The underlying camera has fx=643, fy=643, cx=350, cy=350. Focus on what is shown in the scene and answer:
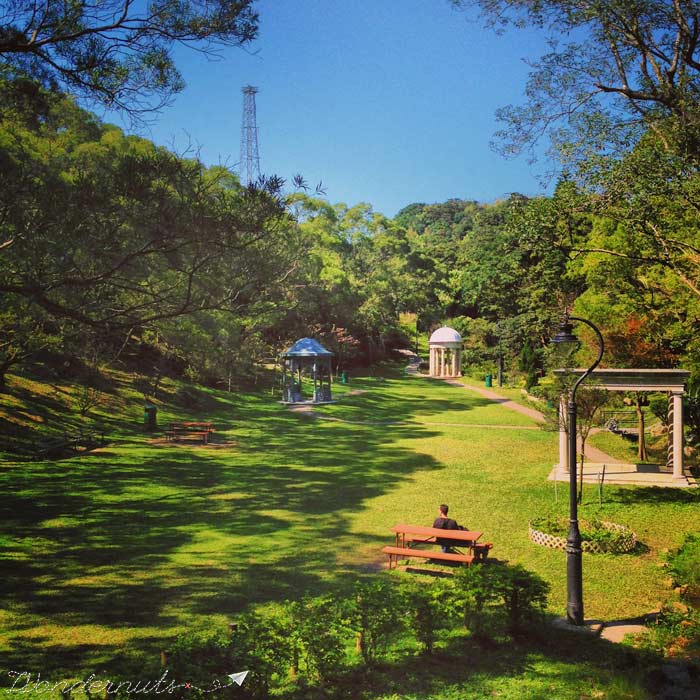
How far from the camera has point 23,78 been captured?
1052 cm

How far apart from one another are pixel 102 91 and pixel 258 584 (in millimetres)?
8178

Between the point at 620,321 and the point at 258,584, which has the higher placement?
the point at 620,321

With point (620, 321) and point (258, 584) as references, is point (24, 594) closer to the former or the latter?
point (258, 584)

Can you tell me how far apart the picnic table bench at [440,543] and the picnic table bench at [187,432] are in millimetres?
12624

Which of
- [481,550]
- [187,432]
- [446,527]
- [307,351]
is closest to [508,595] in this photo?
[481,550]

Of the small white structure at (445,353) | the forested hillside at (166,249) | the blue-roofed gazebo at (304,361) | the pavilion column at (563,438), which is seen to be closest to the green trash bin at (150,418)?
the forested hillside at (166,249)

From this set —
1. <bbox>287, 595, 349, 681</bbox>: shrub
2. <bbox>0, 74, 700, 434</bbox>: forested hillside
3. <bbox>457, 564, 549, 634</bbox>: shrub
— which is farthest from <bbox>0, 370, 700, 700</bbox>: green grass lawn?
<bbox>0, 74, 700, 434</bbox>: forested hillside

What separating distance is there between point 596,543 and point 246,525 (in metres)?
6.63

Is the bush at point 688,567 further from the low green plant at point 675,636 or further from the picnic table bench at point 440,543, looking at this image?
the picnic table bench at point 440,543

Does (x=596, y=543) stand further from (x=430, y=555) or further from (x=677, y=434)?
(x=677, y=434)

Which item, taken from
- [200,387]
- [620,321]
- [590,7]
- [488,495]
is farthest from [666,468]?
[200,387]

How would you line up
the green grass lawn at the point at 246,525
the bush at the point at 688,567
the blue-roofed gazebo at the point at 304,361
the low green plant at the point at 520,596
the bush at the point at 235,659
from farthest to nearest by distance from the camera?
the blue-roofed gazebo at the point at 304,361 → the bush at the point at 688,567 → the green grass lawn at the point at 246,525 → the low green plant at the point at 520,596 → the bush at the point at 235,659

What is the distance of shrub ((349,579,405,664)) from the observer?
6.98 meters

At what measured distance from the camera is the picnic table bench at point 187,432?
2255cm
